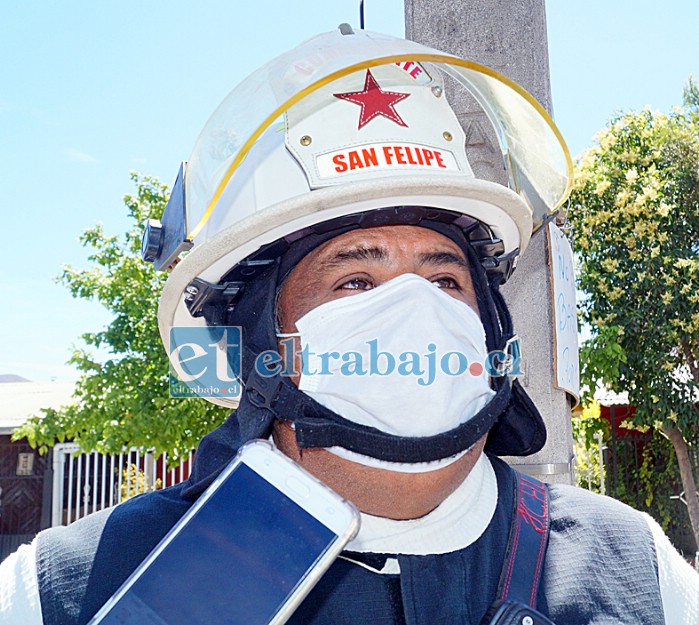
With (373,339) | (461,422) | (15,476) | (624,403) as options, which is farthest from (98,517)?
(15,476)

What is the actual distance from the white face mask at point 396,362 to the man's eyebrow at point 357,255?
86 mm

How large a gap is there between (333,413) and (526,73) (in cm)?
163

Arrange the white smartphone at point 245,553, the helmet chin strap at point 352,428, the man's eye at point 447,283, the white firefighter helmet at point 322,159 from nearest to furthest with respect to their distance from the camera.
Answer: the white smartphone at point 245,553
the helmet chin strap at point 352,428
the white firefighter helmet at point 322,159
the man's eye at point 447,283

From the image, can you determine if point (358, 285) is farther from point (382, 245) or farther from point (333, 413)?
point (333, 413)

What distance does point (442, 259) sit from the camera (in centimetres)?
185

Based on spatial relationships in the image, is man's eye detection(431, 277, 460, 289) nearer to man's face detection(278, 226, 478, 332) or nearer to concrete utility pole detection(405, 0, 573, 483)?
man's face detection(278, 226, 478, 332)

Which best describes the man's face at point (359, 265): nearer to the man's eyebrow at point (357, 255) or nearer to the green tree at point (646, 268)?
the man's eyebrow at point (357, 255)

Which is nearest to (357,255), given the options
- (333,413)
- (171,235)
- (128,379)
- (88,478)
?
(333,413)

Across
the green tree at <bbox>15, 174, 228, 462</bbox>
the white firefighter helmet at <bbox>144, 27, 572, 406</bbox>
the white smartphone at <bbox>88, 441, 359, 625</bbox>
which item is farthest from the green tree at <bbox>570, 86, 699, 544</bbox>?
the white smartphone at <bbox>88, 441, 359, 625</bbox>

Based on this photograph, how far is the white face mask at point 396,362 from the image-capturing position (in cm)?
160

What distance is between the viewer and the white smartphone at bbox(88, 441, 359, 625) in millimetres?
1329

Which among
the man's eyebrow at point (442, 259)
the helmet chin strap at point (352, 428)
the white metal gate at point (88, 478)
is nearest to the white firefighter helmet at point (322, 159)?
the man's eyebrow at point (442, 259)

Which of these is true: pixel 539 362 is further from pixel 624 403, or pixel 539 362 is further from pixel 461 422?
pixel 624 403

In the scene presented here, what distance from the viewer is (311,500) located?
1407 mm
